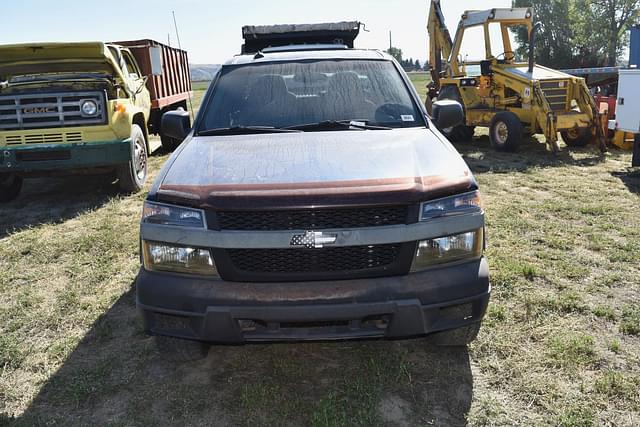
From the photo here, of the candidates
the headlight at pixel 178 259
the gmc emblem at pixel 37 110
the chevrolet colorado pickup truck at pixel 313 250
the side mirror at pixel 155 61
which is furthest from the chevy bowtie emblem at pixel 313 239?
the side mirror at pixel 155 61

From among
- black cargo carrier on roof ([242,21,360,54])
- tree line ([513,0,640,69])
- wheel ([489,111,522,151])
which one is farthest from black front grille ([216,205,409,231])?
tree line ([513,0,640,69])

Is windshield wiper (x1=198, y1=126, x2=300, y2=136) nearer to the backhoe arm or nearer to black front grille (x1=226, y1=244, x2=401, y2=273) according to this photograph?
black front grille (x1=226, y1=244, x2=401, y2=273)

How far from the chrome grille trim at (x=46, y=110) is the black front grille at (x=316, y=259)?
4871 mm

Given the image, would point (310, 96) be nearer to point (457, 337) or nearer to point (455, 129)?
point (457, 337)

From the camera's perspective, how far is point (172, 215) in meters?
2.59

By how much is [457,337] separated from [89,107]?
5.43m

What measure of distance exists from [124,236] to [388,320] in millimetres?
3803

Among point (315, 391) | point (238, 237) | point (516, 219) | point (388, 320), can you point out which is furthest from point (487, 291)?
point (516, 219)

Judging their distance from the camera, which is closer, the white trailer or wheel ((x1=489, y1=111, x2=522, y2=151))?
the white trailer

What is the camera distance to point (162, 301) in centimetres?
255

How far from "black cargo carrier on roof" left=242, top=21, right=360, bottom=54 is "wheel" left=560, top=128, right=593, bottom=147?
4.81 meters

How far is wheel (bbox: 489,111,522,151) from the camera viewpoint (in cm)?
966

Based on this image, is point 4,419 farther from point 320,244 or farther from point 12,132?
point 12,132


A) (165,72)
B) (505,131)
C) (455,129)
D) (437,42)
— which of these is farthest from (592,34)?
(165,72)
